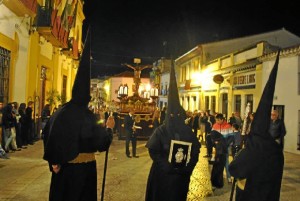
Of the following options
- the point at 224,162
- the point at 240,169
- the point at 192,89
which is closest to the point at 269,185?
the point at 240,169

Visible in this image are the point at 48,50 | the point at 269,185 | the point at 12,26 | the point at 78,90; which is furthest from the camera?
the point at 48,50

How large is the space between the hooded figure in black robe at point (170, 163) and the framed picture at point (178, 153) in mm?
15

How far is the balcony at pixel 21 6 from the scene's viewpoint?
1201cm

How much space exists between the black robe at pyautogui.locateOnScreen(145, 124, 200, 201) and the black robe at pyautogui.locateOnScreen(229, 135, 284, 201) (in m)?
1.11

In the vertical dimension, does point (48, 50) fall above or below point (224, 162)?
above

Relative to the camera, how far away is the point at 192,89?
1264 inches

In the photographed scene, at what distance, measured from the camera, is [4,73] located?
505 inches

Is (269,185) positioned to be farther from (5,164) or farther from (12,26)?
(12,26)

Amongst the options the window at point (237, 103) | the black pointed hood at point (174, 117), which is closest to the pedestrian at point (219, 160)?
the black pointed hood at point (174, 117)

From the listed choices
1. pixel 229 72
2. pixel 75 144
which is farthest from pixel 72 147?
pixel 229 72

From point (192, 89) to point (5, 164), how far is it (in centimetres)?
2384

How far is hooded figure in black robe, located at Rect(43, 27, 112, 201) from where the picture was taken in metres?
4.51

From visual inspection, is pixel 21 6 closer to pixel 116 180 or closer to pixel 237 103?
pixel 116 180

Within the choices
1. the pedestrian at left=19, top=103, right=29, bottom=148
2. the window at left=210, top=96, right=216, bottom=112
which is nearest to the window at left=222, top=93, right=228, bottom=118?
the window at left=210, top=96, right=216, bottom=112
